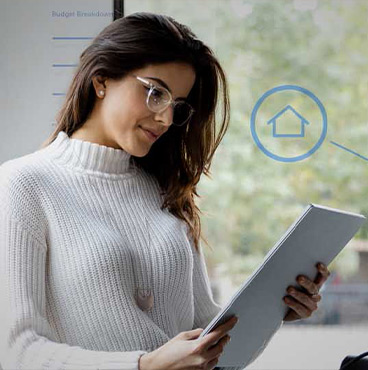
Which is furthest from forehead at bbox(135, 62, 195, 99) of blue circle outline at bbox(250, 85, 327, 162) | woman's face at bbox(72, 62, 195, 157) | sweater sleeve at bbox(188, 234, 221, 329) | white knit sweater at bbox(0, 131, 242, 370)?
blue circle outline at bbox(250, 85, 327, 162)

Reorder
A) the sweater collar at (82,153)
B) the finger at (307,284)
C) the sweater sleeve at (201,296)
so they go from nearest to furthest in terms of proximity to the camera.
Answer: the finger at (307,284) < the sweater collar at (82,153) < the sweater sleeve at (201,296)

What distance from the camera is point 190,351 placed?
135cm

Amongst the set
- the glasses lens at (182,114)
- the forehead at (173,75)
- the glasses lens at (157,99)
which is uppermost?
the forehead at (173,75)

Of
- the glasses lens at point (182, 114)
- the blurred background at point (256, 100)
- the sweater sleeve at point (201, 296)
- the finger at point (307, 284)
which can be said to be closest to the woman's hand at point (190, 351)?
the finger at point (307, 284)

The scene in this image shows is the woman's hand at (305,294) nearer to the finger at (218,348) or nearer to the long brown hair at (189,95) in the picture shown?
the finger at (218,348)

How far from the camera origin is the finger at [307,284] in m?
1.56

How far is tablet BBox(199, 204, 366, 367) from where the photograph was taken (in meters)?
1.37

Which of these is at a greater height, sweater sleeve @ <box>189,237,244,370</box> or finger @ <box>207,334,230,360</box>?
finger @ <box>207,334,230,360</box>

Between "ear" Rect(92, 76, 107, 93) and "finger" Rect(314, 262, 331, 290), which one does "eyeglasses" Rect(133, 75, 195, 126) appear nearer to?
"ear" Rect(92, 76, 107, 93)

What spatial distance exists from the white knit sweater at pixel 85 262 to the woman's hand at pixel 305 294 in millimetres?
274

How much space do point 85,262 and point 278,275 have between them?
42cm

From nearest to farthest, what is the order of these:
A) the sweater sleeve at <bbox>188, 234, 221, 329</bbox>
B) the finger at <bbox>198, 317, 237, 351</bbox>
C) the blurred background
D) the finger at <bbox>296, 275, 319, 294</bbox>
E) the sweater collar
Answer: the finger at <bbox>198, 317, 237, 351</bbox>, the finger at <bbox>296, 275, 319, 294</bbox>, the sweater collar, the sweater sleeve at <bbox>188, 234, 221, 329</bbox>, the blurred background

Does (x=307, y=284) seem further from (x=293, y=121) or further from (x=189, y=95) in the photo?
(x=293, y=121)

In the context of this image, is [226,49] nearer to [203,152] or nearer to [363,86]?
[363,86]
